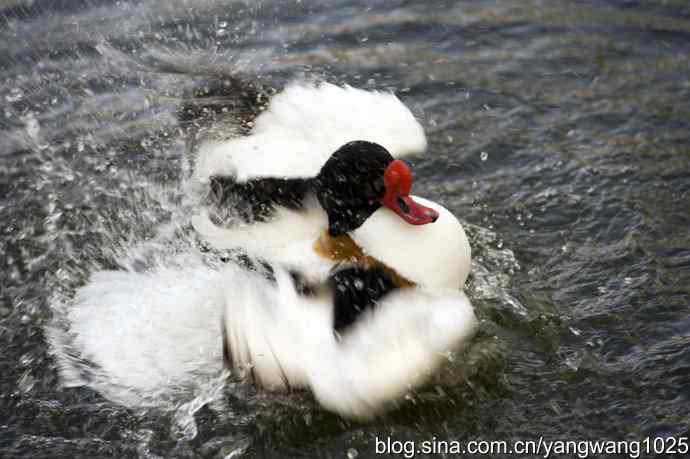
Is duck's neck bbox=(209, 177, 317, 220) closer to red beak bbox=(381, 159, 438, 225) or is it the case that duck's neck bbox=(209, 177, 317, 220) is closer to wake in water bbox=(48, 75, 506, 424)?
wake in water bbox=(48, 75, 506, 424)

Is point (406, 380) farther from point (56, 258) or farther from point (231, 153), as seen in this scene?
point (56, 258)

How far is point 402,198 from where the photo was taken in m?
3.14

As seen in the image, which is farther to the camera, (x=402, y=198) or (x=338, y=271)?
(x=402, y=198)

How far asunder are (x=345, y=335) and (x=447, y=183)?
1.79m

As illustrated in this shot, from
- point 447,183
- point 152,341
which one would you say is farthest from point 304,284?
point 447,183

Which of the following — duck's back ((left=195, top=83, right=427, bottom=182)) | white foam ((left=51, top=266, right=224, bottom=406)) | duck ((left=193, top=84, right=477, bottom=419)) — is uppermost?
duck's back ((left=195, top=83, right=427, bottom=182))

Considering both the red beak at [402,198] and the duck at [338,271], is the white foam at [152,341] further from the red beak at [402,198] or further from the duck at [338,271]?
the red beak at [402,198]

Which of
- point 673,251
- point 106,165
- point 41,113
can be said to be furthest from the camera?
point 41,113

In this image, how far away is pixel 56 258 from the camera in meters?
4.05

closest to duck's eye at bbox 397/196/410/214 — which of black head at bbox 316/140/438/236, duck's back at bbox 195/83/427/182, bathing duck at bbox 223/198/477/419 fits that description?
black head at bbox 316/140/438/236

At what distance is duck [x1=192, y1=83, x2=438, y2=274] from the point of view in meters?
3.11

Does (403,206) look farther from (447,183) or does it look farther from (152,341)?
(447,183)

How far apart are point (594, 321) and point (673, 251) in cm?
63

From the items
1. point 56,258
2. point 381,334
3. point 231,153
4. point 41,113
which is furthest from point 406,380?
point 41,113
